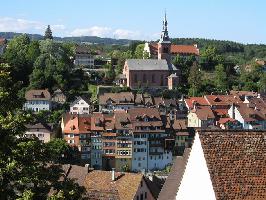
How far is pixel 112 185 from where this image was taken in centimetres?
3750

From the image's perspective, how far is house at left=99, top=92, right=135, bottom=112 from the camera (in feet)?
301

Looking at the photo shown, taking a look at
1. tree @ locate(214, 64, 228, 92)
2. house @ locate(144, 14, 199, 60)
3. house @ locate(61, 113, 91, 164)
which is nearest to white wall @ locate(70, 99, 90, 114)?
house @ locate(61, 113, 91, 164)

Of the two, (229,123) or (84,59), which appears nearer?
(229,123)

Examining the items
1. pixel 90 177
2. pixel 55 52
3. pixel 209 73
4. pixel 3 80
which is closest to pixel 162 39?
pixel 209 73

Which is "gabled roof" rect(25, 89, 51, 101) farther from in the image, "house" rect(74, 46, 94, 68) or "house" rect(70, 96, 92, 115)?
"house" rect(74, 46, 94, 68)

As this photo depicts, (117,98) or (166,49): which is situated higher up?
(166,49)

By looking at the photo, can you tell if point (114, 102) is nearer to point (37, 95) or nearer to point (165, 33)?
point (37, 95)

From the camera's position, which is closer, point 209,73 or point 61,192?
point 61,192

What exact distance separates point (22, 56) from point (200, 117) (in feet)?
122

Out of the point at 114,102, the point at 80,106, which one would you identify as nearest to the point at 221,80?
the point at 114,102

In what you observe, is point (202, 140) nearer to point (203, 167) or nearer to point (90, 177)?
point (203, 167)

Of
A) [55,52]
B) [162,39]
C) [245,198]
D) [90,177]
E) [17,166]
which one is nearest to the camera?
[245,198]

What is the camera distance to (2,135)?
11.7m

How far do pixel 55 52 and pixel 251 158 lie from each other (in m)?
98.6
